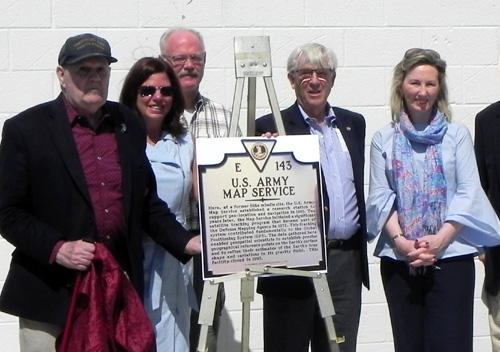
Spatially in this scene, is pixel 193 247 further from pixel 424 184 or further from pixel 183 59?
pixel 424 184

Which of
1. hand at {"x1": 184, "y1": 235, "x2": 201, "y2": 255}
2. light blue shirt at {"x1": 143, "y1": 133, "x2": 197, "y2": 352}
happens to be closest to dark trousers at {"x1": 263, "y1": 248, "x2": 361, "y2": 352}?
light blue shirt at {"x1": 143, "y1": 133, "x2": 197, "y2": 352}

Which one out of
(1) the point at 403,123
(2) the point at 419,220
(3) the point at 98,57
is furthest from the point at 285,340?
(3) the point at 98,57

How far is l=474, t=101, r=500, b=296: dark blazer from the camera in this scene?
485cm

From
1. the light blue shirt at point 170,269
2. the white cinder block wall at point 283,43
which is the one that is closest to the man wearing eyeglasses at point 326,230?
the light blue shirt at point 170,269

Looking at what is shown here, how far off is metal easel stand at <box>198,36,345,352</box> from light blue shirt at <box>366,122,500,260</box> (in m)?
0.50

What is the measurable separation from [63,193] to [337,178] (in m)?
1.25

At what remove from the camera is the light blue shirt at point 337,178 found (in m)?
4.53

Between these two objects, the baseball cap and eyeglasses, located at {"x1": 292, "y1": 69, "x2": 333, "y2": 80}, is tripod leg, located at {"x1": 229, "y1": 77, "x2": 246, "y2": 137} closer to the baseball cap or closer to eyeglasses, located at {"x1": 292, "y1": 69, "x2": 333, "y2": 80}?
eyeglasses, located at {"x1": 292, "y1": 69, "x2": 333, "y2": 80}

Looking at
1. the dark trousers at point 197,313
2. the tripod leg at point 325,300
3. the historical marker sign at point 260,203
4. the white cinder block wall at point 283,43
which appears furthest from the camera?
the white cinder block wall at point 283,43

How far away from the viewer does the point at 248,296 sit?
4344 millimetres

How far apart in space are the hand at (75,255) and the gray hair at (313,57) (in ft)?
4.28

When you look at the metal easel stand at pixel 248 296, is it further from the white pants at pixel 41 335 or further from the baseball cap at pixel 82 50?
the baseball cap at pixel 82 50

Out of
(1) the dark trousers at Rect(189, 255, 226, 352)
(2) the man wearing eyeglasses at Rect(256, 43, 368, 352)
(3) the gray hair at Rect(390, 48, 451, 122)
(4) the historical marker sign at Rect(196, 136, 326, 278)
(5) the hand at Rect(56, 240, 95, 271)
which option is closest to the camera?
(5) the hand at Rect(56, 240, 95, 271)

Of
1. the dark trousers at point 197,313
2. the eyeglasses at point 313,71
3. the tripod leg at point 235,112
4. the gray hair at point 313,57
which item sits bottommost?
the dark trousers at point 197,313
